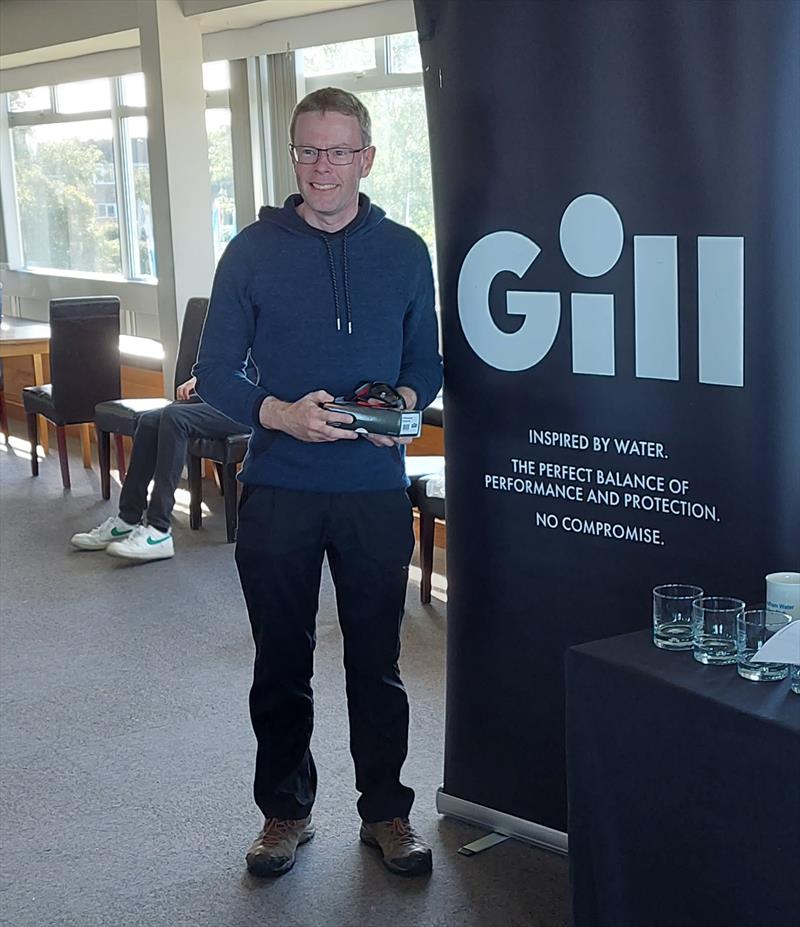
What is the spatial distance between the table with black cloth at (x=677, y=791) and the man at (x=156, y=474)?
139 inches

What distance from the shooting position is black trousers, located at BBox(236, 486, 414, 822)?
245cm

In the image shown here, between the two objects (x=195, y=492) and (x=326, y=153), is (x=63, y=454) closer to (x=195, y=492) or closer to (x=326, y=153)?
(x=195, y=492)

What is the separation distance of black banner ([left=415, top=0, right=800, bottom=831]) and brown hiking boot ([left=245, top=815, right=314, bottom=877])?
16.4 inches

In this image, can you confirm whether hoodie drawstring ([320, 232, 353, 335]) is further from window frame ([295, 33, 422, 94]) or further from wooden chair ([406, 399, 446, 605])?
window frame ([295, 33, 422, 94])

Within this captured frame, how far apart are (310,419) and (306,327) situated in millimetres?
212

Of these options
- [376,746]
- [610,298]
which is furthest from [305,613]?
[610,298]

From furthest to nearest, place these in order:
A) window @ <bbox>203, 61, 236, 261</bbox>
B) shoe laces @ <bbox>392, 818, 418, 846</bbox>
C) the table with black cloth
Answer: window @ <bbox>203, 61, 236, 261</bbox> < shoe laces @ <bbox>392, 818, 418, 846</bbox> < the table with black cloth

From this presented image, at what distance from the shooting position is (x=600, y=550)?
2439mm

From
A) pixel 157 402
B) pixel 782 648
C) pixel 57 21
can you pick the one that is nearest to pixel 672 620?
pixel 782 648

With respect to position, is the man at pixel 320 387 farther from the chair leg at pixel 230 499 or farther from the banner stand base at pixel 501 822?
the chair leg at pixel 230 499

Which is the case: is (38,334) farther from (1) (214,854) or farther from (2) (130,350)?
(1) (214,854)

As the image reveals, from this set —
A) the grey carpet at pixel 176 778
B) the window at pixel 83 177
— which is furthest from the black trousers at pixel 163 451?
the window at pixel 83 177

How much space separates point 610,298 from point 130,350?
567cm

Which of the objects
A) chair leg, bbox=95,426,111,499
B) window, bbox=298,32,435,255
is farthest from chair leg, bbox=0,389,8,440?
window, bbox=298,32,435,255
